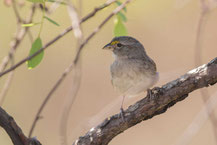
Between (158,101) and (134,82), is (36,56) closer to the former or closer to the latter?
(158,101)

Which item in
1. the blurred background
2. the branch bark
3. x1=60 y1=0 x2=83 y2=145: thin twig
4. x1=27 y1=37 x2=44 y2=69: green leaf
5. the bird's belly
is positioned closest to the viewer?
x1=27 y1=37 x2=44 y2=69: green leaf

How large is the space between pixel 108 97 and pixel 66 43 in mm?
1513

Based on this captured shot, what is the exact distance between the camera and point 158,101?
3193 mm

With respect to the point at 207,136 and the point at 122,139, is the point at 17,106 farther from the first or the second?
the point at 207,136

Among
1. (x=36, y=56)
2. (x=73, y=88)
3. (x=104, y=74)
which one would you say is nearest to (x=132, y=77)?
(x=73, y=88)

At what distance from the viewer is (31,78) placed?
24.0 ft

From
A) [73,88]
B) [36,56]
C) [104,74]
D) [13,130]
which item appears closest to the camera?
[36,56]

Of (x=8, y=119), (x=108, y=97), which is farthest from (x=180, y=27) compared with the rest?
(x=8, y=119)

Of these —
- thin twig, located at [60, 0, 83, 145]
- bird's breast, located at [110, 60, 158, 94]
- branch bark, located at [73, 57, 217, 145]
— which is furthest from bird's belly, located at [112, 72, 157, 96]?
branch bark, located at [73, 57, 217, 145]

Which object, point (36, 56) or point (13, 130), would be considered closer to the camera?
point (36, 56)

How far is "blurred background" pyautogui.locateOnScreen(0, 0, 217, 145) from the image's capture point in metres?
6.88

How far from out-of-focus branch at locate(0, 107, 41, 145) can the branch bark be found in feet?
1.31

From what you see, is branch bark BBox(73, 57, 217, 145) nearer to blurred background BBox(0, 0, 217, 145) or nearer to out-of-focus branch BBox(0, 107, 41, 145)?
out-of-focus branch BBox(0, 107, 41, 145)

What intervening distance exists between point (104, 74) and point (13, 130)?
14.2ft
